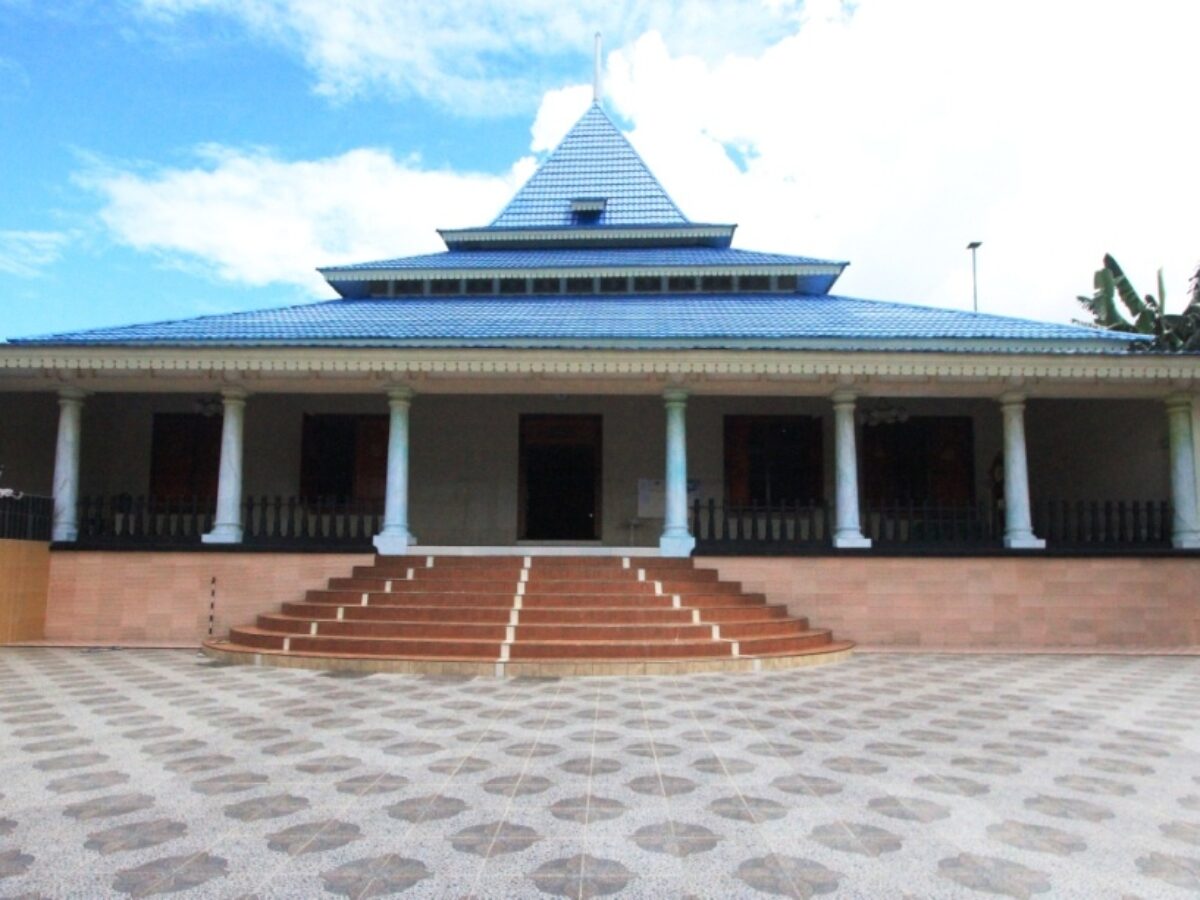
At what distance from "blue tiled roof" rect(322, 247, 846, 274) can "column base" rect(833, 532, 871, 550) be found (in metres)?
6.11

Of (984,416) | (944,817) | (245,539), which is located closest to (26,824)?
(944,817)

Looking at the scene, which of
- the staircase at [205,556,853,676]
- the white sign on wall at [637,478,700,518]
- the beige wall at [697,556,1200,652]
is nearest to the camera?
the staircase at [205,556,853,676]

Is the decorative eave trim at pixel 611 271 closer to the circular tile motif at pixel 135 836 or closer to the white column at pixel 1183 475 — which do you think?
the white column at pixel 1183 475

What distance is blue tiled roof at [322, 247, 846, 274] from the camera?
1579cm

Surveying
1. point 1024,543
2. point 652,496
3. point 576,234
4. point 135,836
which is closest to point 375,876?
point 135,836

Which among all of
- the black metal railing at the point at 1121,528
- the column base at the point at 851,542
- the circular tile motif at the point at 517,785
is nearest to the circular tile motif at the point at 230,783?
the circular tile motif at the point at 517,785

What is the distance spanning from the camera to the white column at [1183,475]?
38.2ft

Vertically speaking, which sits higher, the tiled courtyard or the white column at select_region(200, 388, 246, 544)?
the white column at select_region(200, 388, 246, 544)

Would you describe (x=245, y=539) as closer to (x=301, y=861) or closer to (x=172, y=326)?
(x=172, y=326)

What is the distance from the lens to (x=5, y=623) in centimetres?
1076

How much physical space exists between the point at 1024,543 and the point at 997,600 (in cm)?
97

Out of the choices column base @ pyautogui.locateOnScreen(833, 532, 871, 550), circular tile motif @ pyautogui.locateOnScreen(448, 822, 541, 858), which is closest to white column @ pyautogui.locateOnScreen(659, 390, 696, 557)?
column base @ pyautogui.locateOnScreen(833, 532, 871, 550)

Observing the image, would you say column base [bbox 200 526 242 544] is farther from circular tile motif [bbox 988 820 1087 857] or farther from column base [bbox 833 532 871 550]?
circular tile motif [bbox 988 820 1087 857]

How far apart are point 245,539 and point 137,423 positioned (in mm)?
4346
